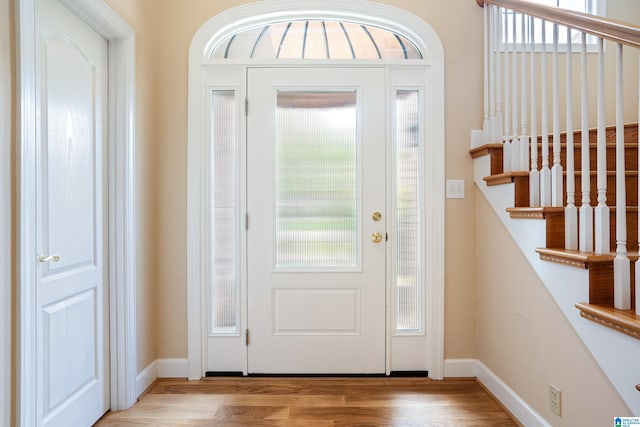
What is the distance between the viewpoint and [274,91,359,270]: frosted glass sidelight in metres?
2.52

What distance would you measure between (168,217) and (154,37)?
1148 mm

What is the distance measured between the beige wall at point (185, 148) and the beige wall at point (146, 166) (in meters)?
0.04

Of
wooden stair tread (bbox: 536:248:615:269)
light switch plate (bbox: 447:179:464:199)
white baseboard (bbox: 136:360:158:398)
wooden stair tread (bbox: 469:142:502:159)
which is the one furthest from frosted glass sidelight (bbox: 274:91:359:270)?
wooden stair tread (bbox: 536:248:615:269)

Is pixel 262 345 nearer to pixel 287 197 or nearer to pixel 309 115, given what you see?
pixel 287 197

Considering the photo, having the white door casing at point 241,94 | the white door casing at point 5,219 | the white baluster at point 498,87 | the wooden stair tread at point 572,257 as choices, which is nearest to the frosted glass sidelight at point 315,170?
the white door casing at point 241,94

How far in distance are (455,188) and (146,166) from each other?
193cm

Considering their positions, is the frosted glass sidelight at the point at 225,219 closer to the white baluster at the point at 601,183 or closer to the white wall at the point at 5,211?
the white wall at the point at 5,211

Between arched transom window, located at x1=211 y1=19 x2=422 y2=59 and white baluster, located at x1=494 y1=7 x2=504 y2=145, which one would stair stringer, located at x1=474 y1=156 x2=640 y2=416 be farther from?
arched transom window, located at x1=211 y1=19 x2=422 y2=59

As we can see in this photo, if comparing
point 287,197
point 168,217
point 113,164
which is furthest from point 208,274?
point 113,164

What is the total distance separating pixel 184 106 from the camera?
8.17 feet

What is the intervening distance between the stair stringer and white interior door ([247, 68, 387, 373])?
0.78 m

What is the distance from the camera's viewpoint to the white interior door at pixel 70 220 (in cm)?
160

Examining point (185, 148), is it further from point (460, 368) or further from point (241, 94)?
point (460, 368)

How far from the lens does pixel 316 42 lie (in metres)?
2.60
